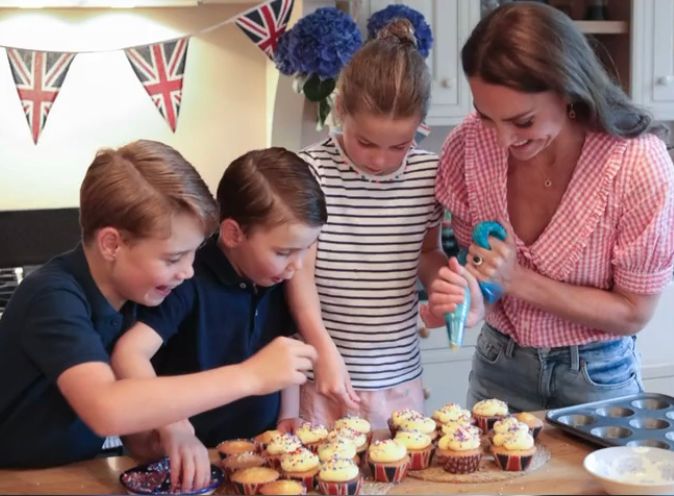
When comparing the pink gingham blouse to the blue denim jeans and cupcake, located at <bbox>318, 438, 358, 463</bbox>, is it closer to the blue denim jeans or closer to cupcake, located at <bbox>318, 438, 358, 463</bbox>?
the blue denim jeans

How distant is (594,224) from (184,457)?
72 cm

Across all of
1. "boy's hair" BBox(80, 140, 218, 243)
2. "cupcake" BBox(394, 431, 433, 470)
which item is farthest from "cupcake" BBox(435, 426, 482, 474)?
"boy's hair" BBox(80, 140, 218, 243)

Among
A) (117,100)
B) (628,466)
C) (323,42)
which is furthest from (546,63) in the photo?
(117,100)

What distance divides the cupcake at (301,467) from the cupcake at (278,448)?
19mm

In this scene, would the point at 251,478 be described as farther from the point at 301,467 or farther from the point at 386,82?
the point at 386,82

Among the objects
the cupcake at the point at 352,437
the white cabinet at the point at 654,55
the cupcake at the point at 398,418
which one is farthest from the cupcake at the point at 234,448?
the white cabinet at the point at 654,55

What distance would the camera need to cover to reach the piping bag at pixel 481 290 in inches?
53.5

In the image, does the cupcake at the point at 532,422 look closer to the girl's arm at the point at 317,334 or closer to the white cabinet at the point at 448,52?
the girl's arm at the point at 317,334

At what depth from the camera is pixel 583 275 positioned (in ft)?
4.88

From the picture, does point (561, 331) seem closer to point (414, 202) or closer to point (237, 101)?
point (414, 202)

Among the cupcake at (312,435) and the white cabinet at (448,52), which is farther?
the white cabinet at (448,52)

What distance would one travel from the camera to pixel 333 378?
56.6 inches

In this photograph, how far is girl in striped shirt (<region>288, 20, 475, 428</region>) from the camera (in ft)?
Result: 5.14

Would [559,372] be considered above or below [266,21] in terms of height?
below
